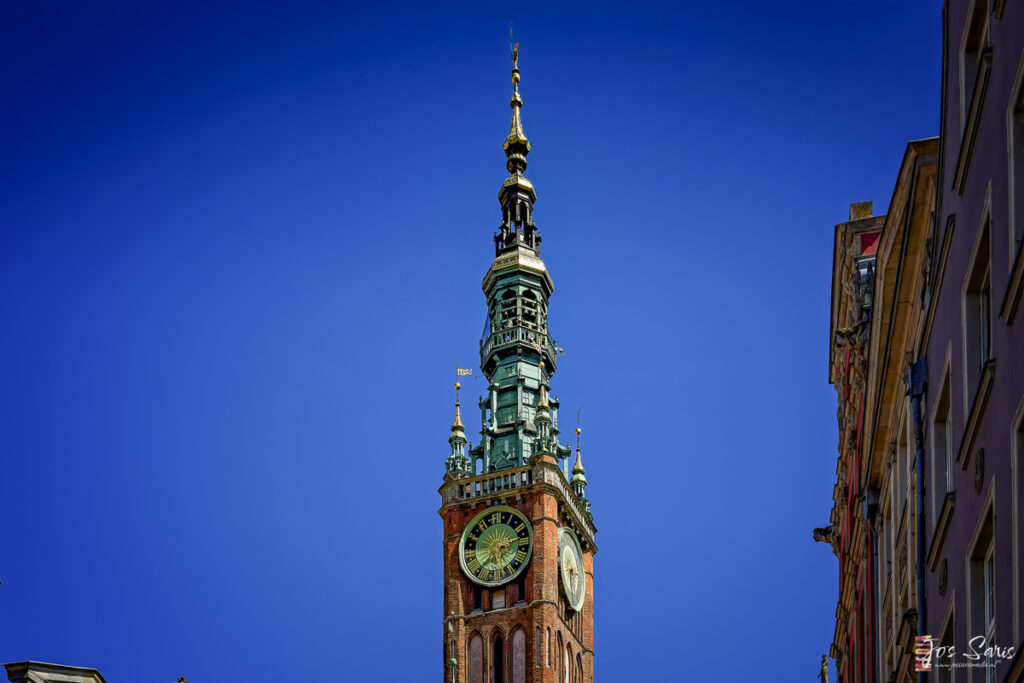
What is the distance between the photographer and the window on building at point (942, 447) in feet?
87.6

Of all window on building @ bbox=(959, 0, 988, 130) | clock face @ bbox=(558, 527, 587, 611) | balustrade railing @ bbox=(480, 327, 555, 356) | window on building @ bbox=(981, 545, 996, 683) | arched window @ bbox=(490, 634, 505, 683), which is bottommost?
window on building @ bbox=(981, 545, 996, 683)

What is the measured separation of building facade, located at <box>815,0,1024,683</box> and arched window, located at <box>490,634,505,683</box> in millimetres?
80479

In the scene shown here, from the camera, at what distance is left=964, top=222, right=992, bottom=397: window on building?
78.0ft

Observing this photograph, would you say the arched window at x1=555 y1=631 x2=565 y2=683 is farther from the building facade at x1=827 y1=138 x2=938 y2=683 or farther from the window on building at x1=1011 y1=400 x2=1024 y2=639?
the window on building at x1=1011 y1=400 x2=1024 y2=639

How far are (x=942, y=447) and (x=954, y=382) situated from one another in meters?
2.32

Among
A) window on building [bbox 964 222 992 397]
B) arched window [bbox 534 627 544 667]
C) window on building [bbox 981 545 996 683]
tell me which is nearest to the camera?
window on building [bbox 981 545 996 683]

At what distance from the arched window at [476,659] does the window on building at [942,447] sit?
92910 millimetres

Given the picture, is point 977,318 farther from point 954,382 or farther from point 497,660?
point 497,660

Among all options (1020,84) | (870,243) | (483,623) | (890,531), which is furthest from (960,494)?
(483,623)

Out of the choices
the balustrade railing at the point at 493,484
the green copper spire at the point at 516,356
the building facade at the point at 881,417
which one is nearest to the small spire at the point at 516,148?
the green copper spire at the point at 516,356

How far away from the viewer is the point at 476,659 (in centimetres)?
11875

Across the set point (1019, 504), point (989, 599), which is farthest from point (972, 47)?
point (989, 599)

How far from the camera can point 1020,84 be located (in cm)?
2123

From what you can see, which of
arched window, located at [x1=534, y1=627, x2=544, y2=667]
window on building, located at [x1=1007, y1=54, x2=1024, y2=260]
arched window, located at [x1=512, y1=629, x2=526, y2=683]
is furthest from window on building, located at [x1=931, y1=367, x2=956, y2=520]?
arched window, located at [x1=512, y1=629, x2=526, y2=683]
